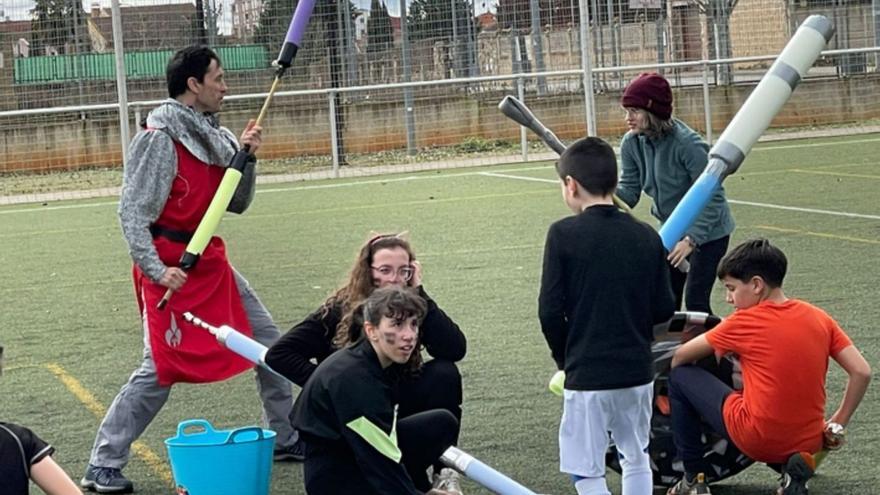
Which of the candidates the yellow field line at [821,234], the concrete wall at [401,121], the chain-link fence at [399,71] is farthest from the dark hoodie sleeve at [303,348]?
the concrete wall at [401,121]

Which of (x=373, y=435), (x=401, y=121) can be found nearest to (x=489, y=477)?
(x=373, y=435)

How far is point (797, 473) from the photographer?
206 inches

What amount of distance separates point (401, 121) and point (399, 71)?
0.99 m

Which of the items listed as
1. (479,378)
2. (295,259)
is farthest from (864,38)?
(479,378)

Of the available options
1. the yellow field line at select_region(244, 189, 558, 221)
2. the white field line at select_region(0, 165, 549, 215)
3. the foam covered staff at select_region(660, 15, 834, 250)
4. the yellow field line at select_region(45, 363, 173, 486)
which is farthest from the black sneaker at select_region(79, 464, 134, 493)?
the white field line at select_region(0, 165, 549, 215)

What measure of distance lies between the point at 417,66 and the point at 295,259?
11310mm

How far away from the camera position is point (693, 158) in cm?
682

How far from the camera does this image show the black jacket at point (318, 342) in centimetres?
566

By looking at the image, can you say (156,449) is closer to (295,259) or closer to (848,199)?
(295,259)

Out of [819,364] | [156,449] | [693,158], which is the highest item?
[693,158]

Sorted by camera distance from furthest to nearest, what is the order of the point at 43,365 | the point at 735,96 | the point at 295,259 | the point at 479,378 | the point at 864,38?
the point at 864,38
the point at 735,96
the point at 295,259
the point at 43,365
the point at 479,378

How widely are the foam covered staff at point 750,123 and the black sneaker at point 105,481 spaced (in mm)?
2308

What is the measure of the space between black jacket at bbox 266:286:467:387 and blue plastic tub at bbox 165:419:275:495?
0.83 ft

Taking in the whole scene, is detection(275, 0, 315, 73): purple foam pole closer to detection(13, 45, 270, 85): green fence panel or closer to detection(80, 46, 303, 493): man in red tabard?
detection(80, 46, 303, 493): man in red tabard
